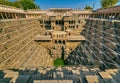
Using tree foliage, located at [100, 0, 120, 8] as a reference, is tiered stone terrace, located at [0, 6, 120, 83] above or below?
below

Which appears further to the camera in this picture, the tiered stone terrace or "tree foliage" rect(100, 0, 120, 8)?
"tree foliage" rect(100, 0, 120, 8)

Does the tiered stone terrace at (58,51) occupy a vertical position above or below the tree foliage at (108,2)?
below

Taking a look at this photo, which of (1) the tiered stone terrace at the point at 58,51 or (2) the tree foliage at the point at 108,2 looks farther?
(2) the tree foliage at the point at 108,2

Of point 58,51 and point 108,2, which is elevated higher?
point 108,2

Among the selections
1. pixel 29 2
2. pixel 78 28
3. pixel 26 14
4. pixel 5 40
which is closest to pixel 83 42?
pixel 78 28

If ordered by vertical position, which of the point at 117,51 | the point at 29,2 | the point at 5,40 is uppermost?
the point at 29,2

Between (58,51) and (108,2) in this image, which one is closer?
(58,51)

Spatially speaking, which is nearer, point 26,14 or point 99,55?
point 99,55

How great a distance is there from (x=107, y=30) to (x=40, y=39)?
1743 cm

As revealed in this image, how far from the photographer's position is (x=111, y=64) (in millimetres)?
13406

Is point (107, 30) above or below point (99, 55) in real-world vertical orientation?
above

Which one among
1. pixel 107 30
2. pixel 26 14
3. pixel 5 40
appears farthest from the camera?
pixel 26 14

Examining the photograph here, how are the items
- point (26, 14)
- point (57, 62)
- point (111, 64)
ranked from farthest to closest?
point (26, 14) < point (57, 62) < point (111, 64)

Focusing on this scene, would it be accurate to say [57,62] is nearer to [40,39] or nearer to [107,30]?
[40,39]
